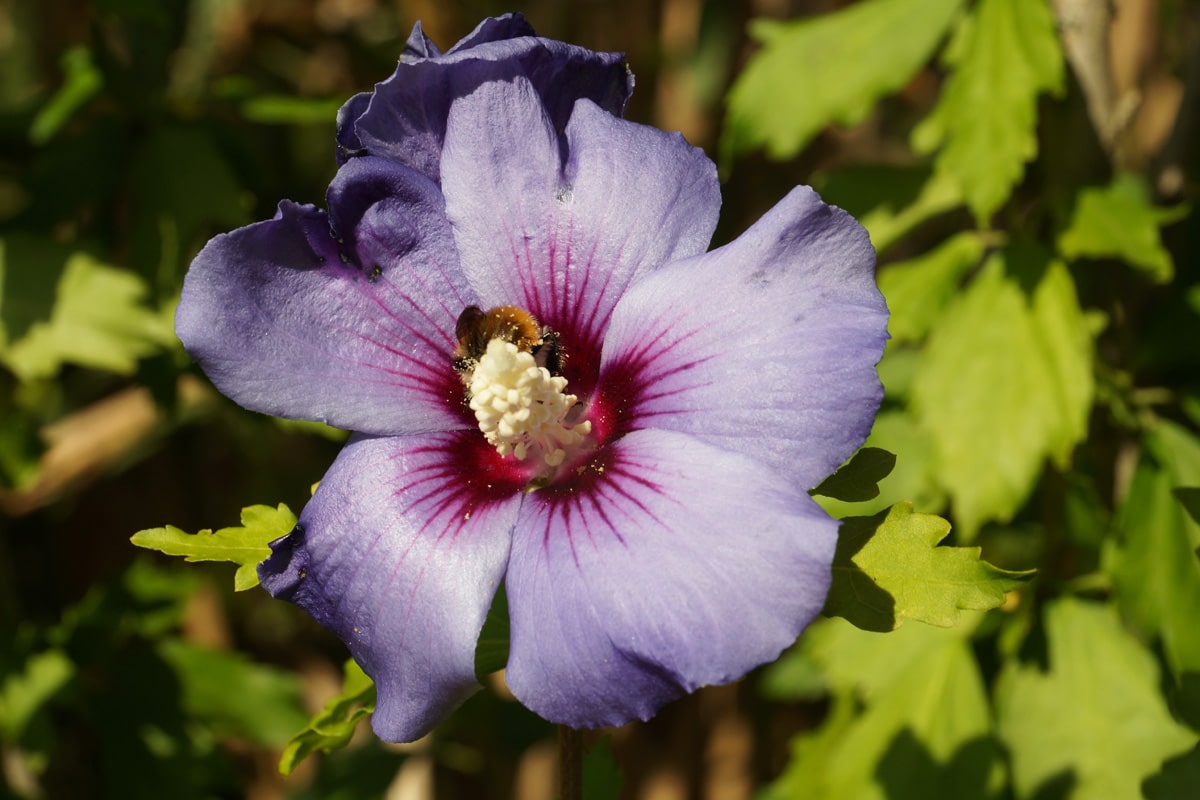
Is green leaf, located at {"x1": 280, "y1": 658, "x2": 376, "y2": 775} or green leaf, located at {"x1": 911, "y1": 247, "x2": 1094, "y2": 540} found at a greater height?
green leaf, located at {"x1": 280, "y1": 658, "x2": 376, "y2": 775}

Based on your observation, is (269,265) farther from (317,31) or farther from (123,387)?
(317,31)

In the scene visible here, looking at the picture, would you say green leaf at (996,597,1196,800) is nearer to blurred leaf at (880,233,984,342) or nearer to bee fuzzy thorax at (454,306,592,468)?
blurred leaf at (880,233,984,342)

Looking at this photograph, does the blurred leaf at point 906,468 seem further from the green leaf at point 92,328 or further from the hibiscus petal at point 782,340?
the green leaf at point 92,328

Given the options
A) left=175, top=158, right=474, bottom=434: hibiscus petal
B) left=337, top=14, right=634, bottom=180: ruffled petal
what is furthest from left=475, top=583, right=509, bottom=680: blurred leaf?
left=337, top=14, right=634, bottom=180: ruffled petal

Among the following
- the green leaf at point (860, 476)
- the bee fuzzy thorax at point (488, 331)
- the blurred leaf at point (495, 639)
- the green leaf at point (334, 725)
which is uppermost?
the bee fuzzy thorax at point (488, 331)

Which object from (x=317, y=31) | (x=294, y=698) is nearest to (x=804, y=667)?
(x=294, y=698)

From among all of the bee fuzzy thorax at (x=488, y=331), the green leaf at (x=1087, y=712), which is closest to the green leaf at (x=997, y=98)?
the green leaf at (x=1087, y=712)

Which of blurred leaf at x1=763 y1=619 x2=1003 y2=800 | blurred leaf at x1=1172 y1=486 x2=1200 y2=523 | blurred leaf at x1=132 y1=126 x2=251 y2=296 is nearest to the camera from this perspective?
blurred leaf at x1=1172 y1=486 x2=1200 y2=523

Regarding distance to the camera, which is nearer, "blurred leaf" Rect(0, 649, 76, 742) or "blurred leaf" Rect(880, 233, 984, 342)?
"blurred leaf" Rect(880, 233, 984, 342)

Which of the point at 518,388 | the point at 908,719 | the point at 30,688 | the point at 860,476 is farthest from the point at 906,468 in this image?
the point at 30,688
